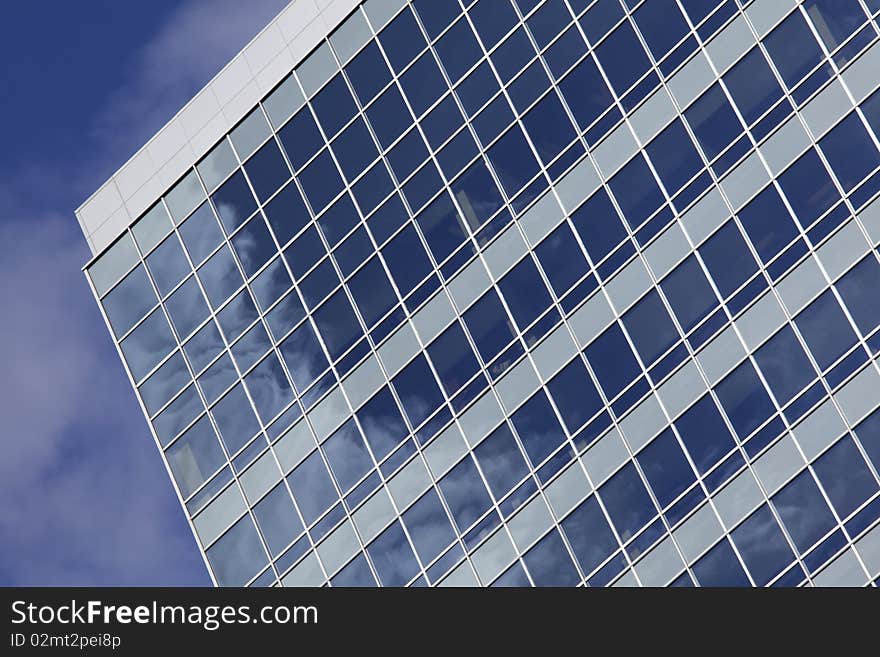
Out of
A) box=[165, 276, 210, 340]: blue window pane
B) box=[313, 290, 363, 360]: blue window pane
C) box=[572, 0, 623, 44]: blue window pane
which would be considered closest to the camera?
box=[572, 0, 623, 44]: blue window pane

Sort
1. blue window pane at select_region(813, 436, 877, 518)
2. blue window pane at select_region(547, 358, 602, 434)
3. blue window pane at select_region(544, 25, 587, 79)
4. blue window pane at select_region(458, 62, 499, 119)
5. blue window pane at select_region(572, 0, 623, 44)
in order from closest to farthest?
blue window pane at select_region(813, 436, 877, 518) < blue window pane at select_region(547, 358, 602, 434) < blue window pane at select_region(572, 0, 623, 44) < blue window pane at select_region(544, 25, 587, 79) < blue window pane at select_region(458, 62, 499, 119)

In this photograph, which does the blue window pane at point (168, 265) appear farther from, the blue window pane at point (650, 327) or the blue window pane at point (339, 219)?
the blue window pane at point (650, 327)

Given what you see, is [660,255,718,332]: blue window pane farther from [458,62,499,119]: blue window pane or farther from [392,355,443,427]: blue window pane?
[458,62,499,119]: blue window pane

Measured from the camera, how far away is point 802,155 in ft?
135

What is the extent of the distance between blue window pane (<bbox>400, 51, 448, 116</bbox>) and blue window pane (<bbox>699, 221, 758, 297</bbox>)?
35.3 ft

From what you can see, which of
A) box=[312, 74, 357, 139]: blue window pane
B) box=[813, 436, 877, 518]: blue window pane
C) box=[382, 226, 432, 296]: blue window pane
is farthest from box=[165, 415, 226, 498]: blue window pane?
box=[813, 436, 877, 518]: blue window pane

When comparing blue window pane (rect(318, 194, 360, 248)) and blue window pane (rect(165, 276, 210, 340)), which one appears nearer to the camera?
blue window pane (rect(318, 194, 360, 248))

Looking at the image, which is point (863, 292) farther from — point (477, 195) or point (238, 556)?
point (238, 556)

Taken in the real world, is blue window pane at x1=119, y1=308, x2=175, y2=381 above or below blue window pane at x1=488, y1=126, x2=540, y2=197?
above

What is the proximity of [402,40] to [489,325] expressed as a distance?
1040 cm

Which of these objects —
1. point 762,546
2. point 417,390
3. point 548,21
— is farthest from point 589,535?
point 548,21

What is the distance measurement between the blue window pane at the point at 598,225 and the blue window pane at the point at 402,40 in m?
8.45

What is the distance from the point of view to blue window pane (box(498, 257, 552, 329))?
44.9m

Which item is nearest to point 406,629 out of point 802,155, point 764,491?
point 764,491
